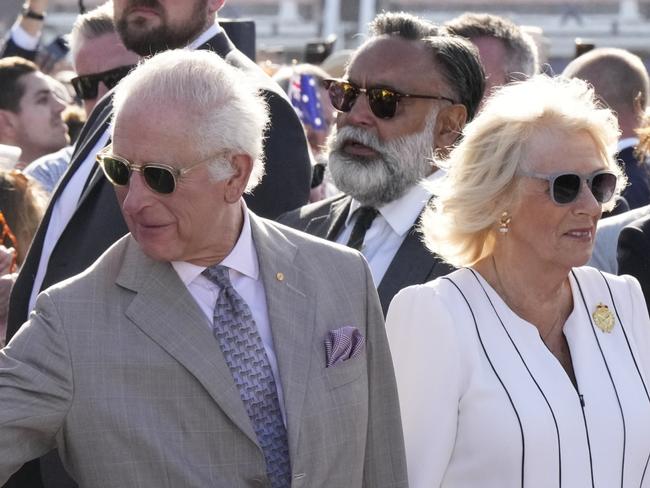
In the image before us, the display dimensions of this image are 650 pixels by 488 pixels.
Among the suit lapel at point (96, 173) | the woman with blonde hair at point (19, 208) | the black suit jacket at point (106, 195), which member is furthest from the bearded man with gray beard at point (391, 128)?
the woman with blonde hair at point (19, 208)

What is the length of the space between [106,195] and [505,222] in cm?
135

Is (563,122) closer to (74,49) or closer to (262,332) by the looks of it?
(262,332)

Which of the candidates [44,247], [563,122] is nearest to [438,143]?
[563,122]

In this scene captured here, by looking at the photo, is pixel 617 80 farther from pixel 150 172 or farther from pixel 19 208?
pixel 150 172

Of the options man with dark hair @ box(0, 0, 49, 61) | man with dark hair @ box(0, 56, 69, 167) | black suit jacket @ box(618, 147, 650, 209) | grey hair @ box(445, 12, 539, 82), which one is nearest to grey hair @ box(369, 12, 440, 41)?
grey hair @ box(445, 12, 539, 82)

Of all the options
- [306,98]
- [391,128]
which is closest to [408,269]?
[391,128]

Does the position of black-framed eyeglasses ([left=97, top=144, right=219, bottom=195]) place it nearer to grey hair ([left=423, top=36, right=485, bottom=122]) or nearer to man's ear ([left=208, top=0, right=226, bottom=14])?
grey hair ([left=423, top=36, right=485, bottom=122])

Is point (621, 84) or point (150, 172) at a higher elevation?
point (150, 172)

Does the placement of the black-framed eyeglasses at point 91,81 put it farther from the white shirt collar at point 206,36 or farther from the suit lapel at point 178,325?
the suit lapel at point 178,325

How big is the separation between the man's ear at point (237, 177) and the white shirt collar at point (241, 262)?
10 centimetres

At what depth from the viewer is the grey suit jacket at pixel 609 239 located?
4.68m

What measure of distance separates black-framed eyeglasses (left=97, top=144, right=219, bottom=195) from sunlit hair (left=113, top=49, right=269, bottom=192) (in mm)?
79

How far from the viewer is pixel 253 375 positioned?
3145mm

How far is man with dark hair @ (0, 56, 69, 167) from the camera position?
8.04 m
